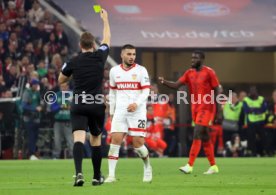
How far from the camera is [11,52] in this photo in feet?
99.1

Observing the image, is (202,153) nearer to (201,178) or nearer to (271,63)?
(271,63)

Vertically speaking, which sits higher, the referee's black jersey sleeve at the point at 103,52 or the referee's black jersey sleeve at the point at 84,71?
the referee's black jersey sleeve at the point at 103,52

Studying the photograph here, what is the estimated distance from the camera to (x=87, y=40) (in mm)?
13875

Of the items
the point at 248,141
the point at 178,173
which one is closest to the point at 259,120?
the point at 248,141

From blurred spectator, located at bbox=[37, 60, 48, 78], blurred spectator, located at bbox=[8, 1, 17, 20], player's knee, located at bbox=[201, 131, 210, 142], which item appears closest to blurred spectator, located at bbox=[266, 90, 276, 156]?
blurred spectator, located at bbox=[37, 60, 48, 78]

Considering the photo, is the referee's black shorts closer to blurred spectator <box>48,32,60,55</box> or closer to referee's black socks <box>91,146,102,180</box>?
referee's black socks <box>91,146,102,180</box>

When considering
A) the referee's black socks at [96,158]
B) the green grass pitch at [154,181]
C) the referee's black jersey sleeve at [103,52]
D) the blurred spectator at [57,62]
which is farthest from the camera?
the blurred spectator at [57,62]

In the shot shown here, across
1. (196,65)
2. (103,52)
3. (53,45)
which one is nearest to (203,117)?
(196,65)

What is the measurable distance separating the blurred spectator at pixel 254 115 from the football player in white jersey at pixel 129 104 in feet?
47.6

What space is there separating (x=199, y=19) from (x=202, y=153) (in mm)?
4149

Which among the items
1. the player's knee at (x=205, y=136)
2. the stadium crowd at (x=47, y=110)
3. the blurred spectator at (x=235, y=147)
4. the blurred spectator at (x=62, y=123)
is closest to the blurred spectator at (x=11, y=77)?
the stadium crowd at (x=47, y=110)

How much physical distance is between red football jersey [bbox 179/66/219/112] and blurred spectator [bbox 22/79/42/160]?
979 centimetres

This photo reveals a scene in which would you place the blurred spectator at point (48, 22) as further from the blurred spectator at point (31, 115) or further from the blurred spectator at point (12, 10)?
the blurred spectator at point (31, 115)

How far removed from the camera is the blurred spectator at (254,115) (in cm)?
2991
